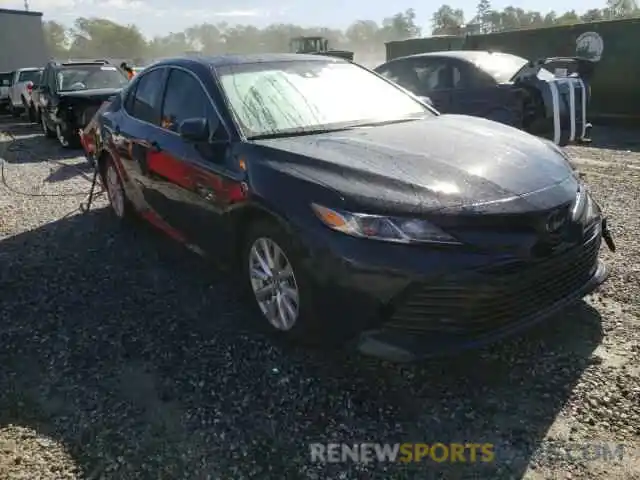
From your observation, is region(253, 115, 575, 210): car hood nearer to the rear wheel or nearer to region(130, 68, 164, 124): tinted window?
region(130, 68, 164, 124): tinted window

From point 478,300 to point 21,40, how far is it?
2916 centimetres

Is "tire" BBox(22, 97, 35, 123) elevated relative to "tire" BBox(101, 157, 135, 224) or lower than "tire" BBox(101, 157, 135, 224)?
elevated

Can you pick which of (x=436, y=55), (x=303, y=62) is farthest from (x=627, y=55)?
(x=303, y=62)

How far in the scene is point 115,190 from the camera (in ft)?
18.1

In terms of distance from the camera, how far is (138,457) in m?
2.38

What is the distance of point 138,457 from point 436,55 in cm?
756

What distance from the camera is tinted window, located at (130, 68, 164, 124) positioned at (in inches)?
172

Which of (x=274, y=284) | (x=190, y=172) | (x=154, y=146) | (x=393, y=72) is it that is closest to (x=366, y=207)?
(x=274, y=284)

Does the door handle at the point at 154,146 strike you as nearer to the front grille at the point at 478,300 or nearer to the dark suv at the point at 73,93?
the front grille at the point at 478,300

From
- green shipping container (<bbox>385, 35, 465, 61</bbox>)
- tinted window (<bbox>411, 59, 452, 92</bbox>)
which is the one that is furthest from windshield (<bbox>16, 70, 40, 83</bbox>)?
tinted window (<bbox>411, 59, 452, 92</bbox>)

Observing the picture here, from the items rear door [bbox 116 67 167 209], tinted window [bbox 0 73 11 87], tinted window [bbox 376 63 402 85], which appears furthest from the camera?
tinted window [bbox 0 73 11 87]

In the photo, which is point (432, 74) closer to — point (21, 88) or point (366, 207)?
point (366, 207)

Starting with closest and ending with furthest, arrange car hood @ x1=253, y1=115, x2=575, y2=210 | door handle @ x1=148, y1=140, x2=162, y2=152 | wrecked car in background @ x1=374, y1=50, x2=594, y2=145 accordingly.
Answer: car hood @ x1=253, y1=115, x2=575, y2=210
door handle @ x1=148, y1=140, x2=162, y2=152
wrecked car in background @ x1=374, y1=50, x2=594, y2=145

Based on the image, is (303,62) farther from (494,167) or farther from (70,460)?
(70,460)
